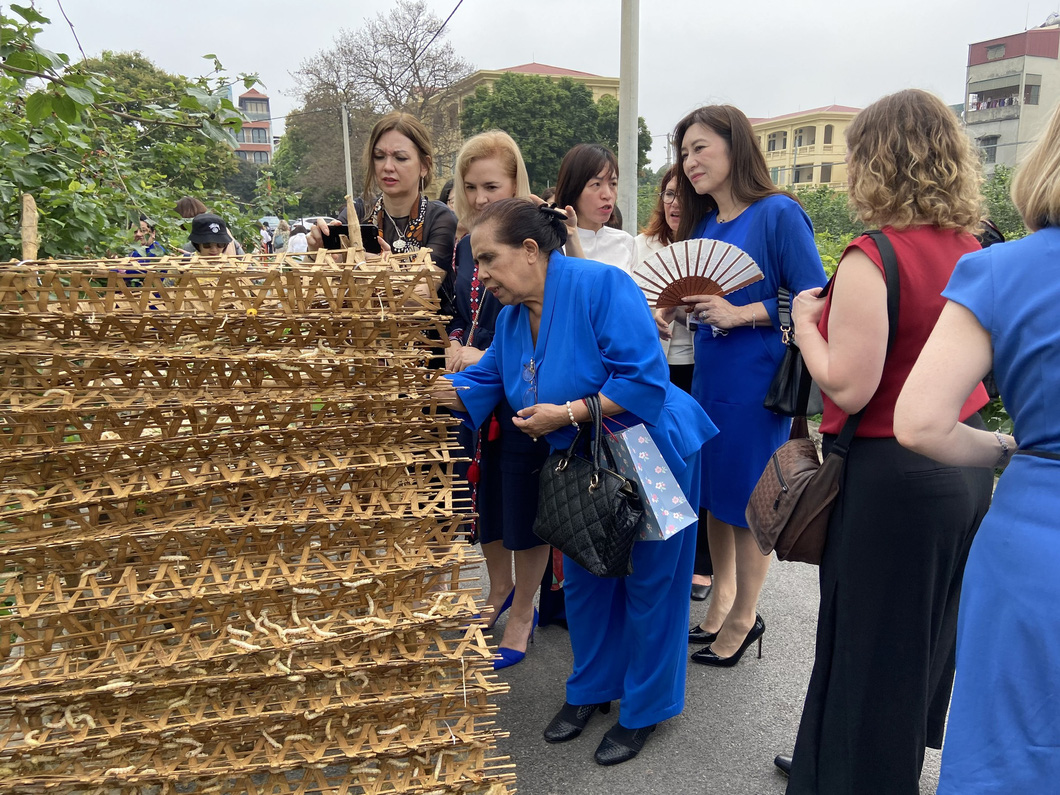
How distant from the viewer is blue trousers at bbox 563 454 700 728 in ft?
8.79

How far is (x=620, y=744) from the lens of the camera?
9.00ft

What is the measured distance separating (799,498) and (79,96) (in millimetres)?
2494

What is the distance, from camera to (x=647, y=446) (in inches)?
98.7

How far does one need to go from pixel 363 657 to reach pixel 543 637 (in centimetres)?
180

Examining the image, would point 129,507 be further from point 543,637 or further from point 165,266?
point 543,637

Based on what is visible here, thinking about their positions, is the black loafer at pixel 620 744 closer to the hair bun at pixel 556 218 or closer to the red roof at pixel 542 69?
the hair bun at pixel 556 218

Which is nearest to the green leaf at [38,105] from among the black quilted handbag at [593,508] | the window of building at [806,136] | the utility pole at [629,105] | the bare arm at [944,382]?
the black quilted handbag at [593,508]

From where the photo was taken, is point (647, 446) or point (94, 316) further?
point (647, 446)

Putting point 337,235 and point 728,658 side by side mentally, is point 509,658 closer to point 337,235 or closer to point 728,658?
point 728,658

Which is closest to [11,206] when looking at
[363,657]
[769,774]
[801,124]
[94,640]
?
[94,640]

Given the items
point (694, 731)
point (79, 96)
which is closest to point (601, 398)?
point (694, 731)

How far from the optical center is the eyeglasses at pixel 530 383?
8.57ft

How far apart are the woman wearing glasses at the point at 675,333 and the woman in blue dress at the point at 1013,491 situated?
2.03m

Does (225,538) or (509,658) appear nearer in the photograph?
(225,538)
